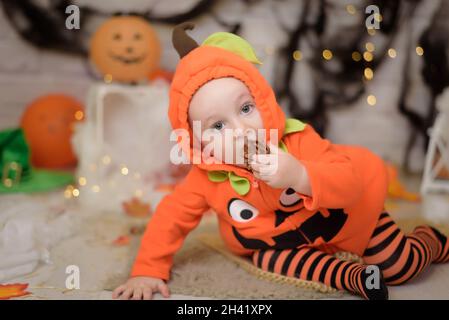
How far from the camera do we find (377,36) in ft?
6.72

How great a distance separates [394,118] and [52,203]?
131 centimetres

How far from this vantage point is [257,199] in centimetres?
112

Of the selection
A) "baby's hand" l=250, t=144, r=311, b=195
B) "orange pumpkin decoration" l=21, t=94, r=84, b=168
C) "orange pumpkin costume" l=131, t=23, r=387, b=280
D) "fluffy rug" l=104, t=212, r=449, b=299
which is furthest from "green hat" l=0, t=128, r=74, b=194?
"baby's hand" l=250, t=144, r=311, b=195

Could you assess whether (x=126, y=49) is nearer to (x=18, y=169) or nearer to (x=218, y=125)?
(x=18, y=169)

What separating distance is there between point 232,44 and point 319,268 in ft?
1.58

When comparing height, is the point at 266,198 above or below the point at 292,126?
below

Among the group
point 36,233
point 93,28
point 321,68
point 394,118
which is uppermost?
point 93,28

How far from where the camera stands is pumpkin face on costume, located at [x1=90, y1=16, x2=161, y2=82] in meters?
1.78

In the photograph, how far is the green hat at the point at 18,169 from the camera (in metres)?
1.84

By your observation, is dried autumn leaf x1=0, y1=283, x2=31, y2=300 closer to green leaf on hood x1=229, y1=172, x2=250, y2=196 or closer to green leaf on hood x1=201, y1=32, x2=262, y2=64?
green leaf on hood x1=229, y1=172, x2=250, y2=196

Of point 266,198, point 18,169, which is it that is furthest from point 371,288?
point 18,169
